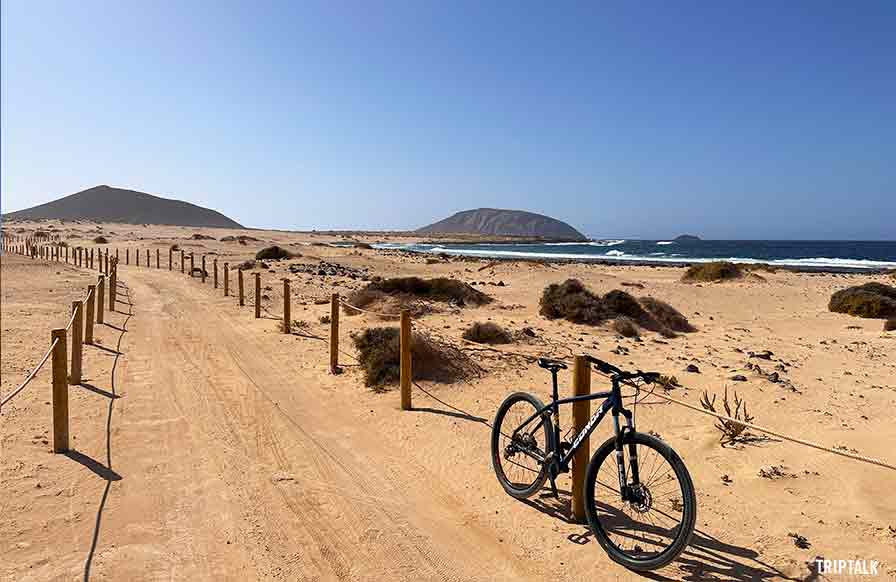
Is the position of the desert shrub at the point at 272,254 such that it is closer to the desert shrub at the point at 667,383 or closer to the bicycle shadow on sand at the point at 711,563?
the desert shrub at the point at 667,383

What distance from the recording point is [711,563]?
4086 millimetres

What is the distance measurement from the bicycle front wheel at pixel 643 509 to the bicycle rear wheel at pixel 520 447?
0.57 meters

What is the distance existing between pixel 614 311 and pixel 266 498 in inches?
435

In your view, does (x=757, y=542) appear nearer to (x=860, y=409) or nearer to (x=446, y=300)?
(x=860, y=409)

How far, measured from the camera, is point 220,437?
21.2ft

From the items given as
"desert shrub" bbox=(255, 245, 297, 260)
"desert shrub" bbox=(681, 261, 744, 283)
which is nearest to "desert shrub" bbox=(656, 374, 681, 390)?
"desert shrub" bbox=(681, 261, 744, 283)

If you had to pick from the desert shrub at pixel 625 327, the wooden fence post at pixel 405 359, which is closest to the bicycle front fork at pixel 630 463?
the wooden fence post at pixel 405 359

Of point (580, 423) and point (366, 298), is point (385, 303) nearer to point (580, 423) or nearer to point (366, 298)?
point (366, 298)

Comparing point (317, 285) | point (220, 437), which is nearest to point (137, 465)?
point (220, 437)

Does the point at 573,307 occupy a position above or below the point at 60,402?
above

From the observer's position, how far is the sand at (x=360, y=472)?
13.5 feet

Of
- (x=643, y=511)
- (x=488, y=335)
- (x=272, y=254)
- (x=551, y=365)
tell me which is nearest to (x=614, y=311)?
(x=488, y=335)

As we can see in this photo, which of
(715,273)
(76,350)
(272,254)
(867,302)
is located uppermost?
(272,254)

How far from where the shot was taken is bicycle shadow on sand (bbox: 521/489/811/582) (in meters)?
3.93
